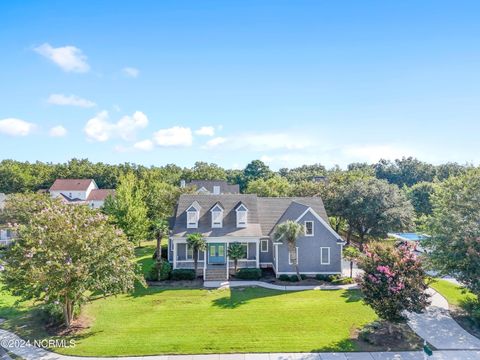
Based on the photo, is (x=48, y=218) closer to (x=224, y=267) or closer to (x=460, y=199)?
(x=224, y=267)

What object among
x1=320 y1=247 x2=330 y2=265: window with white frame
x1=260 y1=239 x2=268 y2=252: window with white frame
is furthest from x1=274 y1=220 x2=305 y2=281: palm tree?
x1=260 y1=239 x2=268 y2=252: window with white frame

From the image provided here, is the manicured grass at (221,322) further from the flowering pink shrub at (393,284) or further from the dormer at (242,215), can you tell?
the dormer at (242,215)

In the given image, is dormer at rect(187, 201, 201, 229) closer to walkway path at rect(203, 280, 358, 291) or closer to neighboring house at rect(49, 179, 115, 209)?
walkway path at rect(203, 280, 358, 291)

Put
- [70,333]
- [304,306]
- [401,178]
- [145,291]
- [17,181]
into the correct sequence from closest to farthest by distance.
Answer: [70,333], [304,306], [145,291], [17,181], [401,178]

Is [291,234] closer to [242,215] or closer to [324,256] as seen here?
[324,256]

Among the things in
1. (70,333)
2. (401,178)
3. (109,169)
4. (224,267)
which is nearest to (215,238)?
(224,267)
